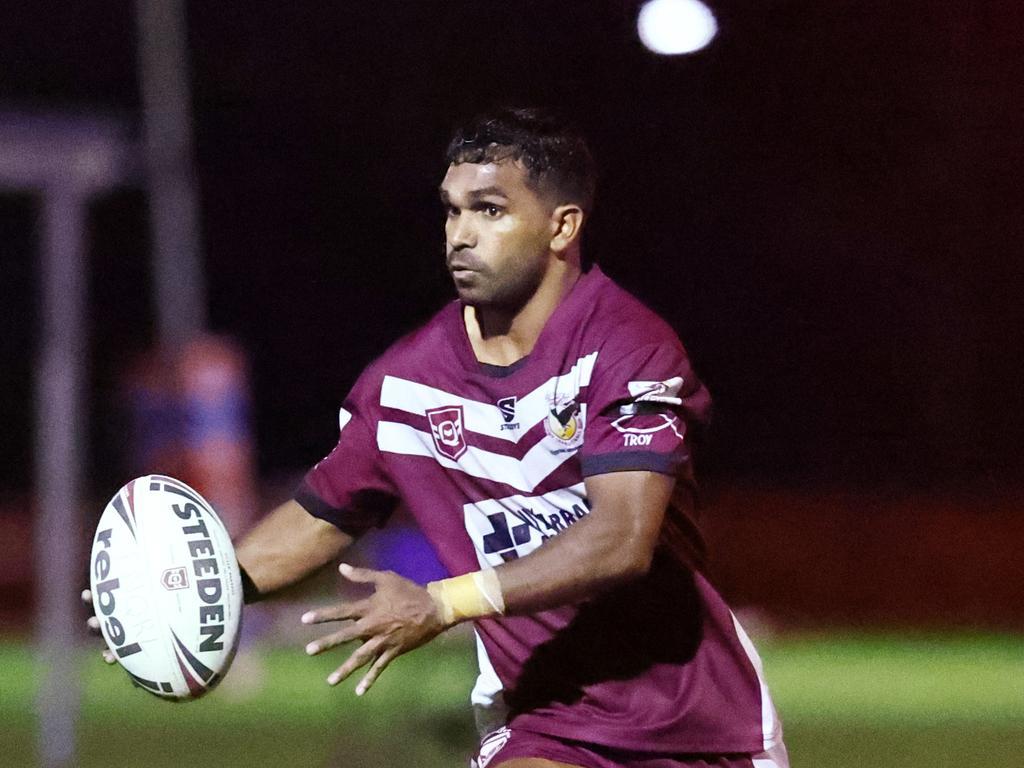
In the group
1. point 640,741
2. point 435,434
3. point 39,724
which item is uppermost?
point 435,434

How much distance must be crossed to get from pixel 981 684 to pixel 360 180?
12.3 meters

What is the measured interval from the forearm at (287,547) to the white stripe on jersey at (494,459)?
1.05 ft

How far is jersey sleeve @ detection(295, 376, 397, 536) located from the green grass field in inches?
149

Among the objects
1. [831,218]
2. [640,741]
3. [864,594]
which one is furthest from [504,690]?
[831,218]

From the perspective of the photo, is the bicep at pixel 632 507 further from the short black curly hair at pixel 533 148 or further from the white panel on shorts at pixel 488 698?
the short black curly hair at pixel 533 148

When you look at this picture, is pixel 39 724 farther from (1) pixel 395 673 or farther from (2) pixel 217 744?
(1) pixel 395 673

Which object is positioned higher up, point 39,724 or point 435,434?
point 435,434

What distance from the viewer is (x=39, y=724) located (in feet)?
32.4

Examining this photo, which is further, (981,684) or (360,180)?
(360,180)

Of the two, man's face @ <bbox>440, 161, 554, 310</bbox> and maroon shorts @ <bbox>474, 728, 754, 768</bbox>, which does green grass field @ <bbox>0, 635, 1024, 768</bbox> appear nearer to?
maroon shorts @ <bbox>474, 728, 754, 768</bbox>

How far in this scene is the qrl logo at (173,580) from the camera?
367 cm

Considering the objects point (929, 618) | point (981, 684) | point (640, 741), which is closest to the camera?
point (640, 741)

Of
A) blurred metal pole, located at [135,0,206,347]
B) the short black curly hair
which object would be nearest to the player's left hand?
the short black curly hair

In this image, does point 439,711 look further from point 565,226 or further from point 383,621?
point 383,621
